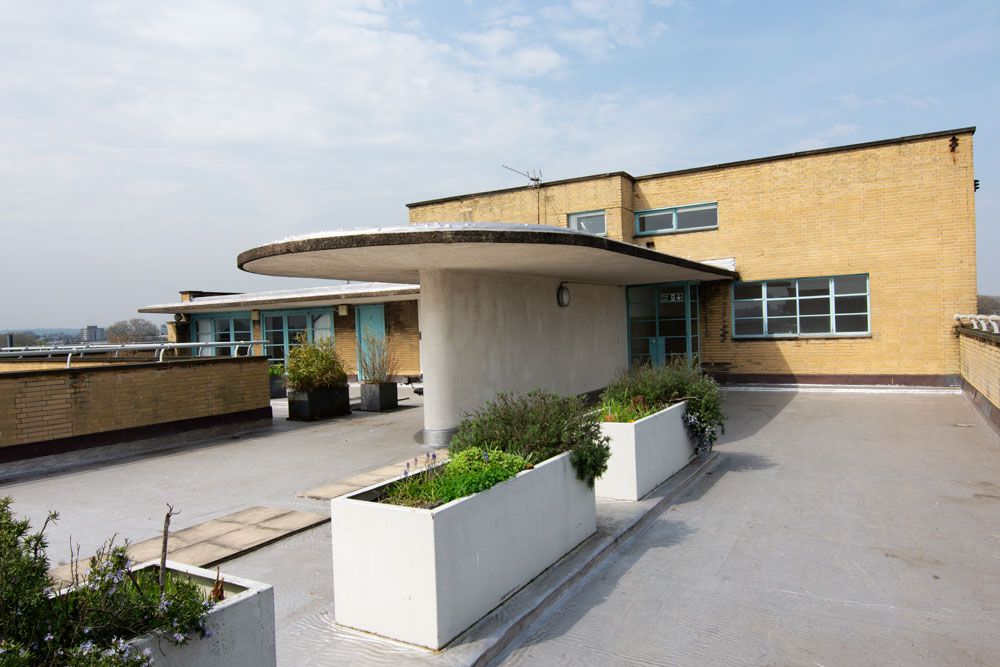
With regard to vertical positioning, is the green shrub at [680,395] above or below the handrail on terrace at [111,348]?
below

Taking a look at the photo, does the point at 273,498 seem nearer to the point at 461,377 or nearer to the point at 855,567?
the point at 461,377

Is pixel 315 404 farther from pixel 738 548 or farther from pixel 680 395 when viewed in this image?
pixel 738 548

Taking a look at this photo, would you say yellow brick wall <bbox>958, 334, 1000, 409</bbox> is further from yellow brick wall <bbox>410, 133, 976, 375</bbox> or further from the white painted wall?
the white painted wall

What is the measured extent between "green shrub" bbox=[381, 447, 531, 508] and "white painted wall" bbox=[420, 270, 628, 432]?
493 cm

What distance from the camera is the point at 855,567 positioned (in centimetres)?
459

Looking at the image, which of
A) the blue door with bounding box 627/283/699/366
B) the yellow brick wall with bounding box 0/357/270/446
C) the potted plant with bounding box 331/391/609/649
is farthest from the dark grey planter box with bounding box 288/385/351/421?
the blue door with bounding box 627/283/699/366

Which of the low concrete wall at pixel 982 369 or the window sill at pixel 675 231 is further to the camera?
the window sill at pixel 675 231

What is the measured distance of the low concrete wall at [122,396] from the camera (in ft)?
26.5

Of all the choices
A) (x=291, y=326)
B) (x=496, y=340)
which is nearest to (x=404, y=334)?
(x=291, y=326)

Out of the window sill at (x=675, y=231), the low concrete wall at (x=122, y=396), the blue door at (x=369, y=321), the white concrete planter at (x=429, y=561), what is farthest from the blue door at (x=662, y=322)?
the white concrete planter at (x=429, y=561)

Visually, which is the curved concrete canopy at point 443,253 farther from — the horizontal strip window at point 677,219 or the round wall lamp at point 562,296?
the horizontal strip window at point 677,219

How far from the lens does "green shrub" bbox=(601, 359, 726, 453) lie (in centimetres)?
753

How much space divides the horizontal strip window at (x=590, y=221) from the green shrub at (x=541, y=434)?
543 inches

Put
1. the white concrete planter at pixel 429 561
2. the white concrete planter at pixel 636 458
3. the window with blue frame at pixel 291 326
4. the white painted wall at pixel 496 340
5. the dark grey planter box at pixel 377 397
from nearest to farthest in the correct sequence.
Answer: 1. the white concrete planter at pixel 429 561
2. the white concrete planter at pixel 636 458
3. the white painted wall at pixel 496 340
4. the dark grey planter box at pixel 377 397
5. the window with blue frame at pixel 291 326
